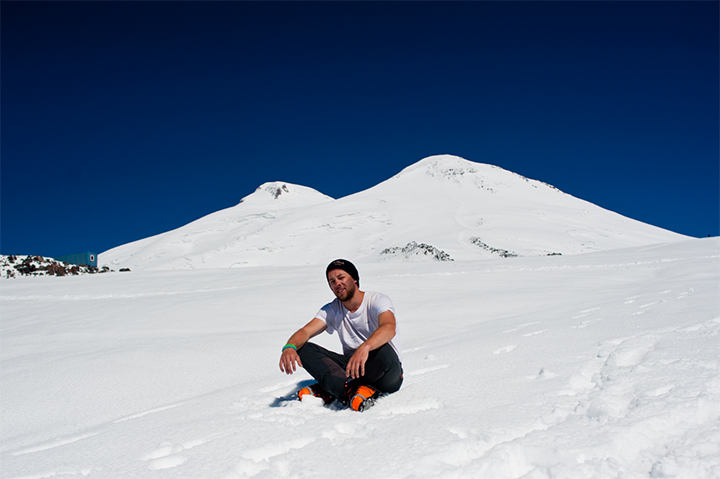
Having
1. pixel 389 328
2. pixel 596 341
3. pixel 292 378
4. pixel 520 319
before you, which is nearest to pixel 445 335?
pixel 520 319

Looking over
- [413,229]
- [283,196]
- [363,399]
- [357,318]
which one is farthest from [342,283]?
[283,196]

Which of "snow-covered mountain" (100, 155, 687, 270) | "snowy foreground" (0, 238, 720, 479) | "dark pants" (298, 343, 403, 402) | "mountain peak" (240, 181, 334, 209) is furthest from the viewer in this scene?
"mountain peak" (240, 181, 334, 209)

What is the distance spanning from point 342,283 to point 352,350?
1.66 feet

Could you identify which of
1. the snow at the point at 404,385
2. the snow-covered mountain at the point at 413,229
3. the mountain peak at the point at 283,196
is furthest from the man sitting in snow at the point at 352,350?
the mountain peak at the point at 283,196

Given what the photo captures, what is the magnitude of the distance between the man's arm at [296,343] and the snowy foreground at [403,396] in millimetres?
247

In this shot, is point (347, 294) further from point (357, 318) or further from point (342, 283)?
point (357, 318)

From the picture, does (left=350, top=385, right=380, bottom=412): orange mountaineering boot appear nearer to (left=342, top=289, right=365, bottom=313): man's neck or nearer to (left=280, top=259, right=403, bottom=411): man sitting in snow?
(left=280, top=259, right=403, bottom=411): man sitting in snow

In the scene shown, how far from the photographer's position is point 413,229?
1304 inches

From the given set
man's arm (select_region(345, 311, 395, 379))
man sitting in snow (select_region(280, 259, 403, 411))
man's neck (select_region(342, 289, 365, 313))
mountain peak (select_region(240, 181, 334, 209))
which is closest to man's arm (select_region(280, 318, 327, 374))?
man sitting in snow (select_region(280, 259, 403, 411))

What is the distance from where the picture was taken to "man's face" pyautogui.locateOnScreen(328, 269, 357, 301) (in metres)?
2.90

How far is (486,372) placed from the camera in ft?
11.0

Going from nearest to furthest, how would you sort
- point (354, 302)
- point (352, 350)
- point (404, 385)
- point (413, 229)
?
point (354, 302) < point (352, 350) < point (404, 385) < point (413, 229)

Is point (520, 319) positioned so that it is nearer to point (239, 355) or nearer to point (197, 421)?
point (239, 355)

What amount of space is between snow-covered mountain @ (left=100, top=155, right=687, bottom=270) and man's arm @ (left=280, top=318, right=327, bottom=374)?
19337mm
